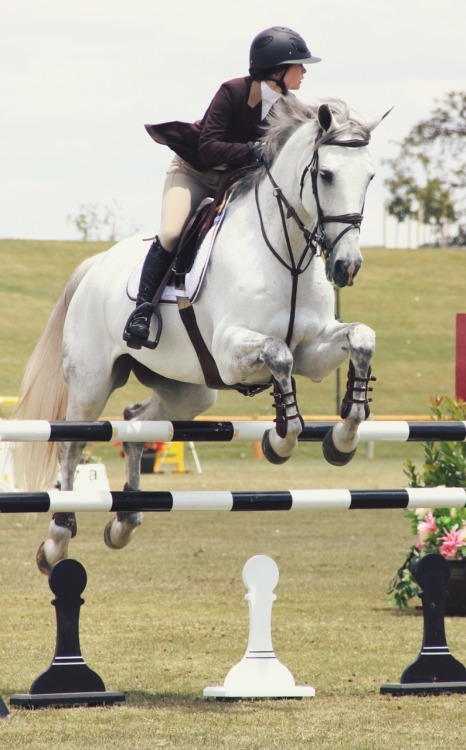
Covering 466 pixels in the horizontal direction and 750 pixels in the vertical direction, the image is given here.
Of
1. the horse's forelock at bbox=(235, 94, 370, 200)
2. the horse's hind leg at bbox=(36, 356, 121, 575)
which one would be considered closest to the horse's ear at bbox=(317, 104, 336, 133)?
the horse's forelock at bbox=(235, 94, 370, 200)

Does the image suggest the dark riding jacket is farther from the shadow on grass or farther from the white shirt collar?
the shadow on grass

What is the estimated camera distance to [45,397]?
675cm

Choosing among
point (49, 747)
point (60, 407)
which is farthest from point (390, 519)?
point (49, 747)

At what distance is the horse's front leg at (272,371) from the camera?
4.98m

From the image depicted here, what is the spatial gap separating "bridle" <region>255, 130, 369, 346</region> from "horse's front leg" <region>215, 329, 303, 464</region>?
27 centimetres

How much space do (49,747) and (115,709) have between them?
71cm

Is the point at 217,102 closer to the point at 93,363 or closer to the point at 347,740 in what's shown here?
the point at 93,363

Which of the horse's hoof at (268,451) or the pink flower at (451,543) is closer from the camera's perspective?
the horse's hoof at (268,451)

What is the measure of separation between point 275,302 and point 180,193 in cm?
93

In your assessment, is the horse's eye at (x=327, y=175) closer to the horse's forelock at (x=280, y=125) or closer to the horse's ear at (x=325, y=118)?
the horse's ear at (x=325, y=118)

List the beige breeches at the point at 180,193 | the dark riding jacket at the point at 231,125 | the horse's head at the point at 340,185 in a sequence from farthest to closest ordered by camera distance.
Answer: the beige breeches at the point at 180,193
the dark riding jacket at the point at 231,125
the horse's head at the point at 340,185

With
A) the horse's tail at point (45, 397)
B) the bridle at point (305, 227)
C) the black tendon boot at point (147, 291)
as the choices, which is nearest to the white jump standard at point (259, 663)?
the bridle at point (305, 227)

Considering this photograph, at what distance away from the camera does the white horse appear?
4.91 metres

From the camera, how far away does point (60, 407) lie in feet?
22.1
